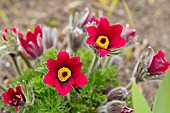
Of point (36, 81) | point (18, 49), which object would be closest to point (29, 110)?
point (36, 81)

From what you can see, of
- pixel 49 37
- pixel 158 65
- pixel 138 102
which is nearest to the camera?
pixel 138 102

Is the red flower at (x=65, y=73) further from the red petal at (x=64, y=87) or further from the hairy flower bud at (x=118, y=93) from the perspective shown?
the hairy flower bud at (x=118, y=93)

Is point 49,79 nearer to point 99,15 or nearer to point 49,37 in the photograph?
point 49,37

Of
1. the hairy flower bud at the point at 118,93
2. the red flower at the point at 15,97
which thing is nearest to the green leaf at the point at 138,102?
the hairy flower bud at the point at 118,93

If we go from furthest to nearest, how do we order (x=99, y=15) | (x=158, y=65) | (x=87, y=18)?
(x=99, y=15) → (x=87, y=18) → (x=158, y=65)

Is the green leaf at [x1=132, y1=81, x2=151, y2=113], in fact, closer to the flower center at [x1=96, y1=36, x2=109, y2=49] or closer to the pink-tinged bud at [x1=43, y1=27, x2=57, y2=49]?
the flower center at [x1=96, y1=36, x2=109, y2=49]

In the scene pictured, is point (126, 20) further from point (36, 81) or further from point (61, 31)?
point (36, 81)

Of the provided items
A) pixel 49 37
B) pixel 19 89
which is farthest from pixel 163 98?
pixel 49 37
